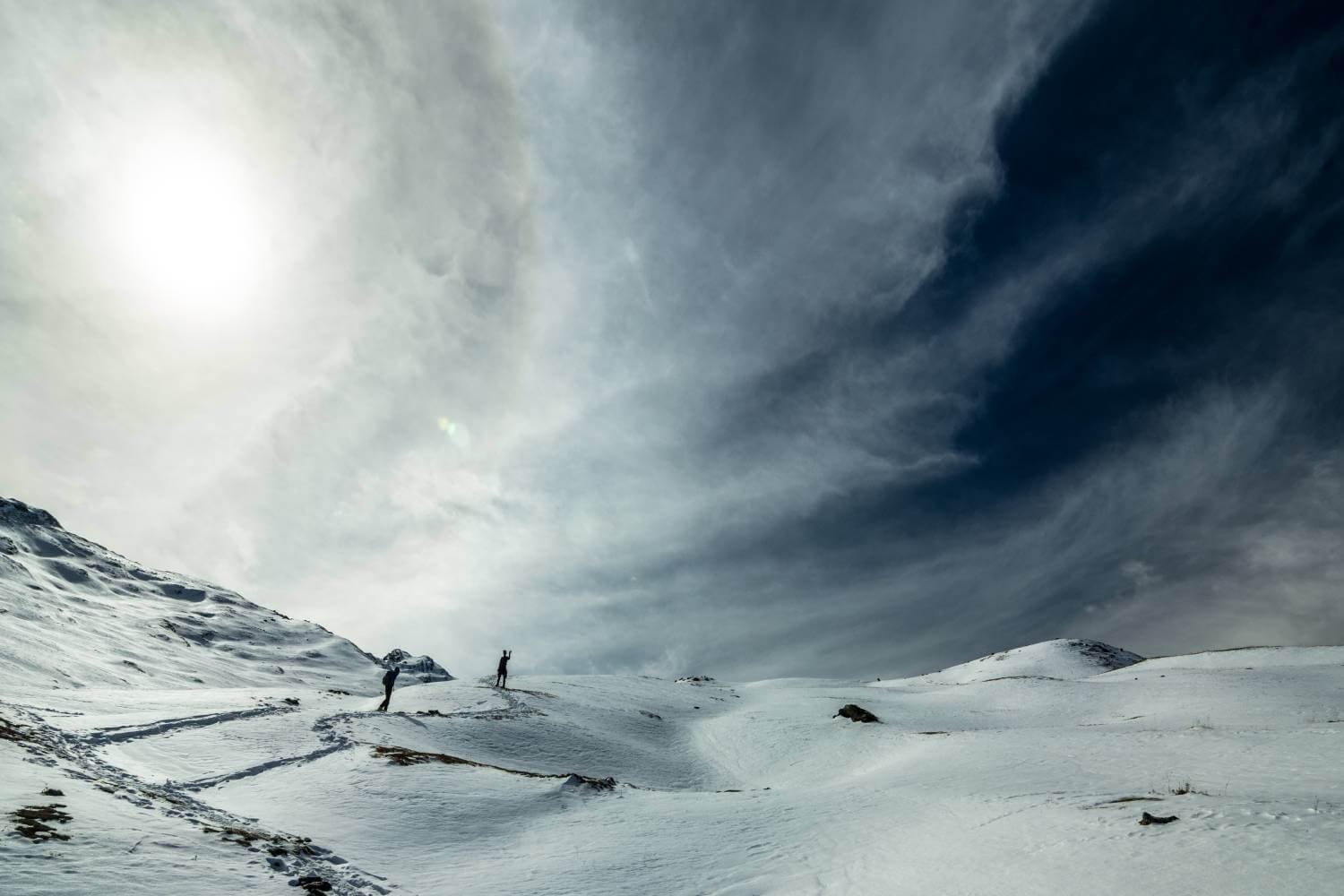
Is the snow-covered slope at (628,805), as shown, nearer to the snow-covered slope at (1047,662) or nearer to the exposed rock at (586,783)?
the exposed rock at (586,783)

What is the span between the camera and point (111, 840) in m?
10.7

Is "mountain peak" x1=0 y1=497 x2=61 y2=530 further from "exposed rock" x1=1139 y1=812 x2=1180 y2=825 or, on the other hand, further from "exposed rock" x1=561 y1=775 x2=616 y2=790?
"exposed rock" x1=1139 y1=812 x2=1180 y2=825

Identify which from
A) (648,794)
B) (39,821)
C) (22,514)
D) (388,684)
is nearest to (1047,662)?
(648,794)

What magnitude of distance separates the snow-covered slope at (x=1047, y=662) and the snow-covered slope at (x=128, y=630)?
86411 mm

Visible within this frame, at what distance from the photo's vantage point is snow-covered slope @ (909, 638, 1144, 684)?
76.1 metres

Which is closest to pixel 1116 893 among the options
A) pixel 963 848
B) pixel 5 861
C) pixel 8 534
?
pixel 963 848

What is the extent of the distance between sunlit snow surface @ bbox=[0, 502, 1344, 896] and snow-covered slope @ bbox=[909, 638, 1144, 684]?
109 ft

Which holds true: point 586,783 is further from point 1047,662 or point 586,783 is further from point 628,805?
point 1047,662

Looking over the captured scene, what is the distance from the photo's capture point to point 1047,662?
260 feet

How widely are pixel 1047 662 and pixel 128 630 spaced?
122 m

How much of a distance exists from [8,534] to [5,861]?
153858mm

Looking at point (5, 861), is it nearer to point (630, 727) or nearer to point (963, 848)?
point (963, 848)

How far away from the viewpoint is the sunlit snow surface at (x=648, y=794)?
11.1 m

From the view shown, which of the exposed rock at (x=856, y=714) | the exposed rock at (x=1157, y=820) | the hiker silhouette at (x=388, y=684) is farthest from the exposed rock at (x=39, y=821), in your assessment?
the exposed rock at (x=856, y=714)
